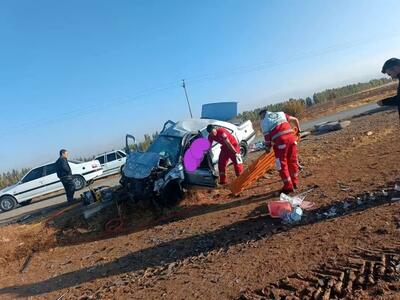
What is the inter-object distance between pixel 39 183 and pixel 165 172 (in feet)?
35.5

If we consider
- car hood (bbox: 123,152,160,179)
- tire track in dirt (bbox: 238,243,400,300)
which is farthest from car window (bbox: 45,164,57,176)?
tire track in dirt (bbox: 238,243,400,300)

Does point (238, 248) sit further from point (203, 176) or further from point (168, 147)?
point (168, 147)

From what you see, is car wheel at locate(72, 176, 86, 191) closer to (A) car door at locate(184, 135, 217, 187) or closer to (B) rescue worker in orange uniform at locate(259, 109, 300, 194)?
(A) car door at locate(184, 135, 217, 187)

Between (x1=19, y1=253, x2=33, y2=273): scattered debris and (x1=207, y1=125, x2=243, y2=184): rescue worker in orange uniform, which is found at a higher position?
(x1=207, y1=125, x2=243, y2=184): rescue worker in orange uniform

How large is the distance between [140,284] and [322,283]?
235cm

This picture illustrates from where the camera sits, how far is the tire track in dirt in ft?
12.5

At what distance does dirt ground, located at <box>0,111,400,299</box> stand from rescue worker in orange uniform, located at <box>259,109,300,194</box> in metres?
0.41

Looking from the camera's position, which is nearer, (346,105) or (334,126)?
(334,126)

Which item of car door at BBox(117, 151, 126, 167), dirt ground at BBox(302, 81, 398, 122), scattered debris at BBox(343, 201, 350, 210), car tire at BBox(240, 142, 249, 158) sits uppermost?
car door at BBox(117, 151, 126, 167)

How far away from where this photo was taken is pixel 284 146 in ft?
24.5

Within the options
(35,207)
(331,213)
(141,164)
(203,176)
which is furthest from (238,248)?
(35,207)

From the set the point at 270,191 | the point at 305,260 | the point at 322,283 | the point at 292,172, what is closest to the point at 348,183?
the point at 292,172

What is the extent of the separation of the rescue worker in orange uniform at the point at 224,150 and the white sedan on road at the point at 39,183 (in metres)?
9.59

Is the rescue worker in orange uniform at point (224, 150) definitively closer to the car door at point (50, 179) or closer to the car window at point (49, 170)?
the car door at point (50, 179)
